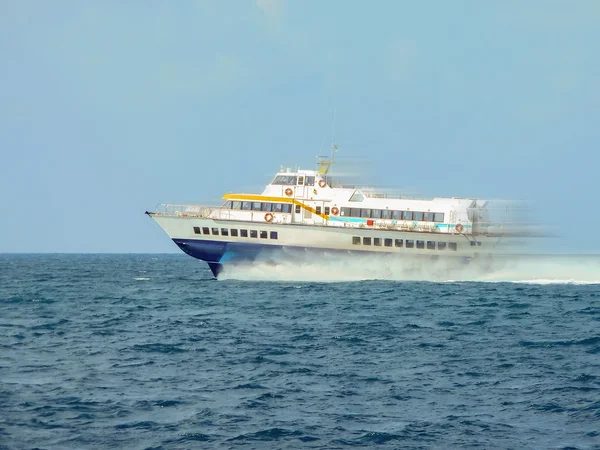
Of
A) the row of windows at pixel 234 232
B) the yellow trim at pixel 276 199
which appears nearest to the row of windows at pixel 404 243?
the yellow trim at pixel 276 199

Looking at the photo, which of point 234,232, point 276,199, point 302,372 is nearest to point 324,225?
point 276,199

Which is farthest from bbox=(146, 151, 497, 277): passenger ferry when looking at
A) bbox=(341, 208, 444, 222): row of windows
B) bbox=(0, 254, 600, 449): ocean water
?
bbox=(0, 254, 600, 449): ocean water

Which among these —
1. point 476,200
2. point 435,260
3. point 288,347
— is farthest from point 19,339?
point 476,200

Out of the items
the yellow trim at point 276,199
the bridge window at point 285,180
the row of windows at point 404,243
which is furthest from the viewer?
the bridge window at point 285,180

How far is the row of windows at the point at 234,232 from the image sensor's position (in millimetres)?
53625

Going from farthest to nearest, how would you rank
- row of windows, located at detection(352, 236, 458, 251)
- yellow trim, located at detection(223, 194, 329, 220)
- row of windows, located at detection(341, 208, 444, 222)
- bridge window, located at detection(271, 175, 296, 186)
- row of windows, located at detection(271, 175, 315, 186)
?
bridge window, located at detection(271, 175, 296, 186)
row of windows, located at detection(271, 175, 315, 186)
yellow trim, located at detection(223, 194, 329, 220)
row of windows, located at detection(341, 208, 444, 222)
row of windows, located at detection(352, 236, 458, 251)

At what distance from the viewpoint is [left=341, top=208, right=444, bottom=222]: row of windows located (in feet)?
176

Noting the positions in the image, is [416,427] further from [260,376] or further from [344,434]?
[260,376]

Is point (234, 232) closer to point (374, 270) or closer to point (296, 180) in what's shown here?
point (296, 180)

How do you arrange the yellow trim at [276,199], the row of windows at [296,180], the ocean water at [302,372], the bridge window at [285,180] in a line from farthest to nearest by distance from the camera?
the bridge window at [285,180]
the row of windows at [296,180]
the yellow trim at [276,199]
the ocean water at [302,372]

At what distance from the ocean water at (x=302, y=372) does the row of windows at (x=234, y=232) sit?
9294 mm

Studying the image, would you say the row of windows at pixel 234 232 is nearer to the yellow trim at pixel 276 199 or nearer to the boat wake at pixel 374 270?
the boat wake at pixel 374 270

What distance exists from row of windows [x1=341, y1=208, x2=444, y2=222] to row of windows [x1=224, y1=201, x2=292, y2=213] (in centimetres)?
389

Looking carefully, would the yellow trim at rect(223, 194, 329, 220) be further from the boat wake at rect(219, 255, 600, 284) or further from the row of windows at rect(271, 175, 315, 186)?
the boat wake at rect(219, 255, 600, 284)
